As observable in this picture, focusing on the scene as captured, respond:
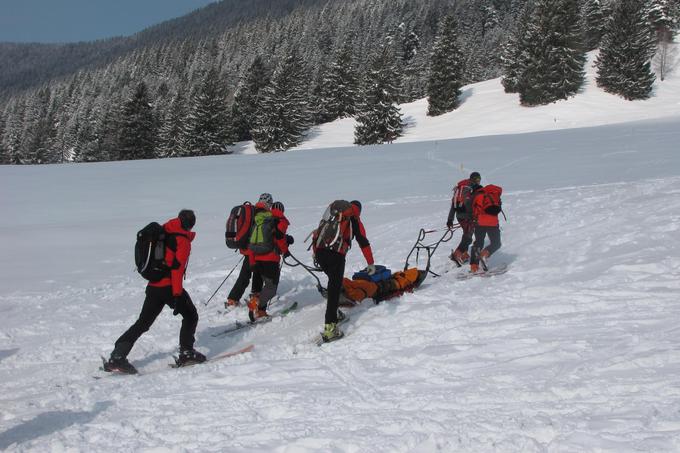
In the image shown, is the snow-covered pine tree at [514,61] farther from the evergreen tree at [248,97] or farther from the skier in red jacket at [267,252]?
the skier in red jacket at [267,252]

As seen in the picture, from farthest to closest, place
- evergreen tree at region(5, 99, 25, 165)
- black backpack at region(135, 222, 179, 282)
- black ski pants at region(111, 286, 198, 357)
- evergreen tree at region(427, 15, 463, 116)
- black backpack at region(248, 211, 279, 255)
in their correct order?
evergreen tree at region(5, 99, 25, 165)
evergreen tree at region(427, 15, 463, 116)
black backpack at region(248, 211, 279, 255)
black ski pants at region(111, 286, 198, 357)
black backpack at region(135, 222, 179, 282)

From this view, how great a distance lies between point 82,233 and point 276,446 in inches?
467

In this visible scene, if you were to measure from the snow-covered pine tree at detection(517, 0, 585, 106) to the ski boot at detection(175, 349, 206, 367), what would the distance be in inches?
1800

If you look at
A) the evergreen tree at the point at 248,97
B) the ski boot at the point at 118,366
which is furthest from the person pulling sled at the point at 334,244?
the evergreen tree at the point at 248,97

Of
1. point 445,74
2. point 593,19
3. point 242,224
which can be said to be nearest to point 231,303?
point 242,224

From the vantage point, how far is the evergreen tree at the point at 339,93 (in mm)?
57500

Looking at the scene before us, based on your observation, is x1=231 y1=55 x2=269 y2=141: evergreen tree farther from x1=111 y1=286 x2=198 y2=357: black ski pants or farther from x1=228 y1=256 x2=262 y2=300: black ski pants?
x1=111 y1=286 x2=198 y2=357: black ski pants

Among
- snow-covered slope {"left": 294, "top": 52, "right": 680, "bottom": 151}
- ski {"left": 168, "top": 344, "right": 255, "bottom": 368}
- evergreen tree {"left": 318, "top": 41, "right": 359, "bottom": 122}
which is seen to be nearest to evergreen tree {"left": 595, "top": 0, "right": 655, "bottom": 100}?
snow-covered slope {"left": 294, "top": 52, "right": 680, "bottom": 151}

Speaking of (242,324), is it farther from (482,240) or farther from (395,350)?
(482,240)

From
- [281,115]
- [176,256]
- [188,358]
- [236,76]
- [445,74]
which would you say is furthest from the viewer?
[236,76]

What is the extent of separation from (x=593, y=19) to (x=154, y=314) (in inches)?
2478

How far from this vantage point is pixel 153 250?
18.5 ft

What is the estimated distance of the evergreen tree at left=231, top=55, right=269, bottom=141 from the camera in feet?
191

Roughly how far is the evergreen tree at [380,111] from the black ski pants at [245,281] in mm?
38644
